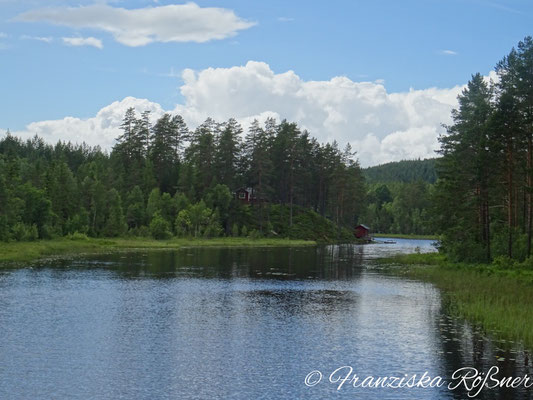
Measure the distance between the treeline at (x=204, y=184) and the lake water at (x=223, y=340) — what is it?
52690 mm

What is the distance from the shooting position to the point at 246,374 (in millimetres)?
22812

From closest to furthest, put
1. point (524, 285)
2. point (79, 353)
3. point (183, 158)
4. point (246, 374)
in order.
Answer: point (246, 374) → point (79, 353) → point (524, 285) → point (183, 158)

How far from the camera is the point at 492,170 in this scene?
178 feet

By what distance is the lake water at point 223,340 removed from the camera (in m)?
21.2

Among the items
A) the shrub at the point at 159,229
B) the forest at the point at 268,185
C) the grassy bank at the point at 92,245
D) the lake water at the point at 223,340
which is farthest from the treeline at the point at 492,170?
the shrub at the point at 159,229

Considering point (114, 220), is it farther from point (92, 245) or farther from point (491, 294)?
point (491, 294)

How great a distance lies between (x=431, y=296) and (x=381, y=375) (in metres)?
22.8

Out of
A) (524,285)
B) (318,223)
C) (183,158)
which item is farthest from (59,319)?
(183,158)

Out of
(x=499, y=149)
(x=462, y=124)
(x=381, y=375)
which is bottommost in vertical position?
(x=381, y=375)

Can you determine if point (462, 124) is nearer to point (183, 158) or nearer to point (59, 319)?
point (59, 319)

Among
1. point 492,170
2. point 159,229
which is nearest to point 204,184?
point 159,229

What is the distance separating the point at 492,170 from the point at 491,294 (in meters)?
17.8

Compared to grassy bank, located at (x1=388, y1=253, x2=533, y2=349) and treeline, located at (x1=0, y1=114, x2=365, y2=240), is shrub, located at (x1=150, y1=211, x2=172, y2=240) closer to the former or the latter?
treeline, located at (x1=0, y1=114, x2=365, y2=240)

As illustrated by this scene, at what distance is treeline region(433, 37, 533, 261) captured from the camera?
50625mm
